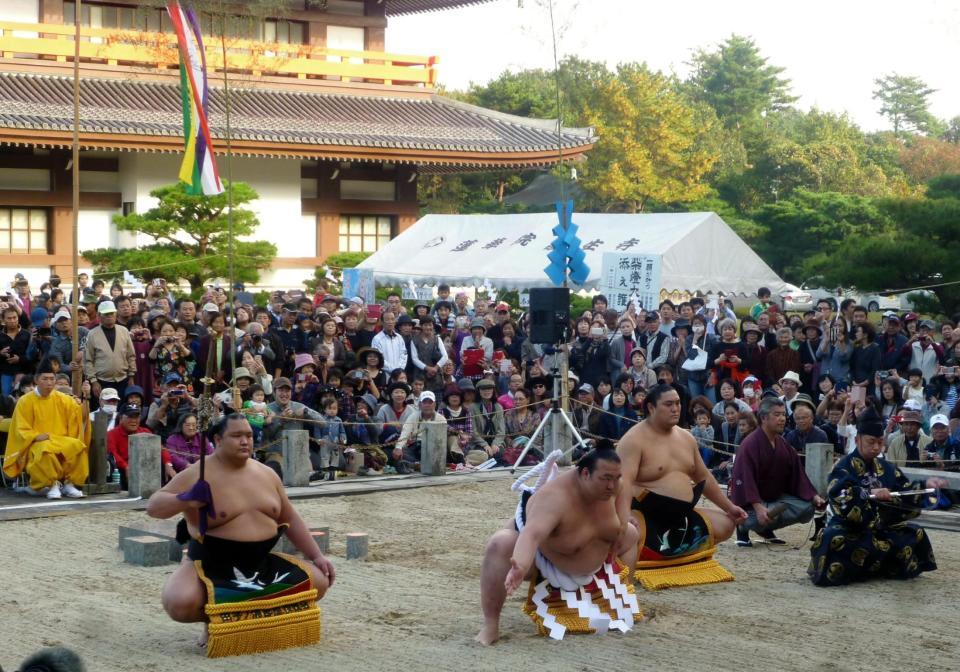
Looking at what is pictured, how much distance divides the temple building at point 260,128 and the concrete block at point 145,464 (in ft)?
34.4

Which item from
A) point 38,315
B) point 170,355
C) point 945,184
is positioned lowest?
point 170,355

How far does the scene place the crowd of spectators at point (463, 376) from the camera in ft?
28.9

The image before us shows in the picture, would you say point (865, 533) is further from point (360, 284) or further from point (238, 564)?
point (360, 284)

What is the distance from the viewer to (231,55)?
66.3 feet

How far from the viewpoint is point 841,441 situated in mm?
8688

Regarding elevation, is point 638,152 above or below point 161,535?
above

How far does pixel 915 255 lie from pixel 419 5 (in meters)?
13.6

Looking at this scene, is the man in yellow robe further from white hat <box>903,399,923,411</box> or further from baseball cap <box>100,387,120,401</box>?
white hat <box>903,399,923,411</box>

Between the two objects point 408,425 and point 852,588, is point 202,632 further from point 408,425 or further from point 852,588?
point 408,425

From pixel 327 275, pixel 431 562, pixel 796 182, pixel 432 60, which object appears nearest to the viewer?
pixel 431 562

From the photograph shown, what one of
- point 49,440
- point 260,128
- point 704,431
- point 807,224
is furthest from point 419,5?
point 49,440

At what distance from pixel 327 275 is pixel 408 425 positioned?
31.9 feet

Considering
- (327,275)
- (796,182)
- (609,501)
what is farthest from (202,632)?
(796,182)

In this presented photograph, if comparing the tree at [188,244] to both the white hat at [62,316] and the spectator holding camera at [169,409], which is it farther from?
the spectator holding camera at [169,409]
